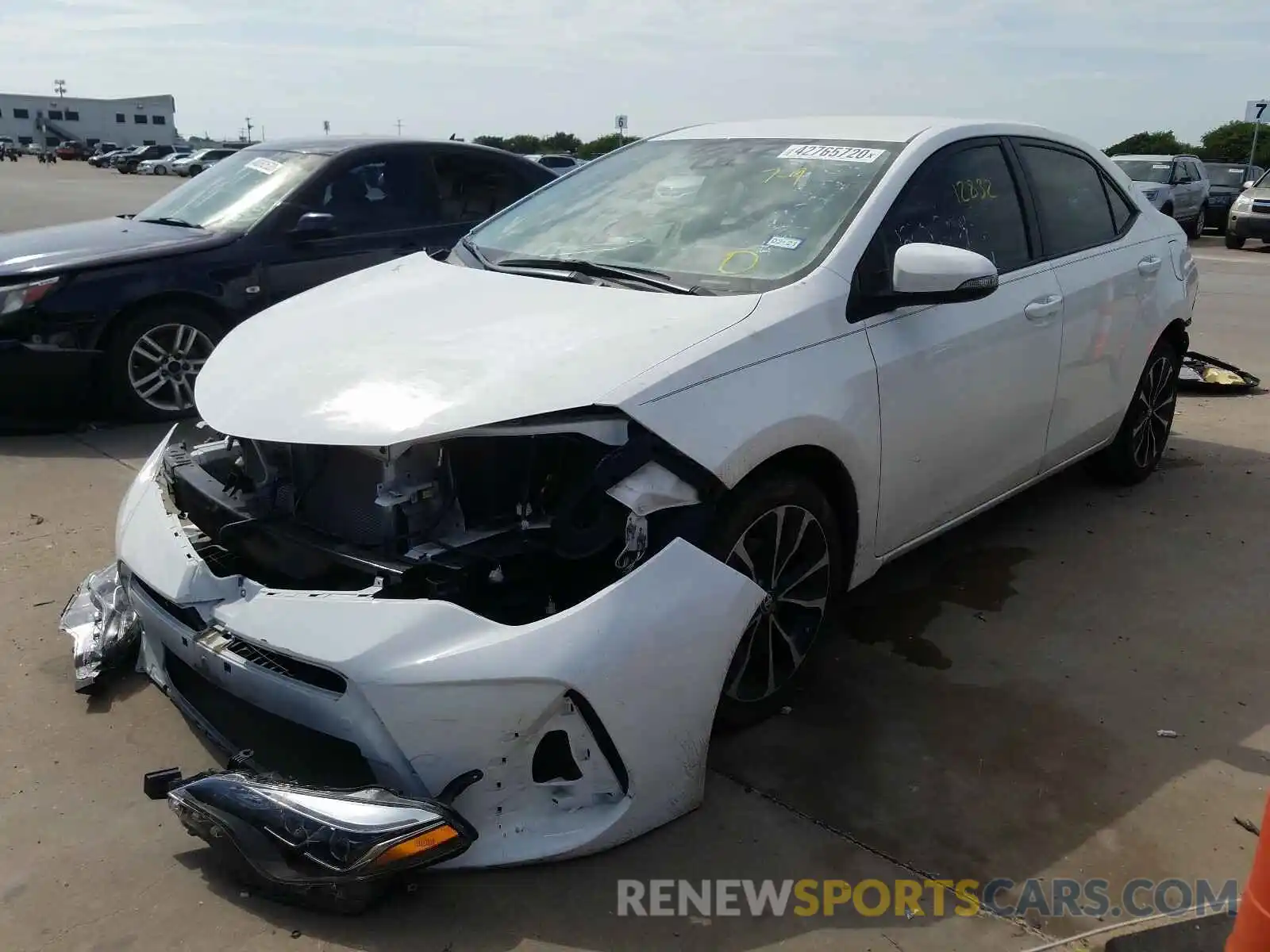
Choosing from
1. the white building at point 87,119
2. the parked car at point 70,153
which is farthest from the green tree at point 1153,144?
the white building at point 87,119

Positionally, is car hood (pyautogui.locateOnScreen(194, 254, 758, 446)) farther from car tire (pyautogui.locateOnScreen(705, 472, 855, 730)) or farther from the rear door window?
the rear door window

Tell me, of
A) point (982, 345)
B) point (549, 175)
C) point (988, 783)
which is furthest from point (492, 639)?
point (549, 175)

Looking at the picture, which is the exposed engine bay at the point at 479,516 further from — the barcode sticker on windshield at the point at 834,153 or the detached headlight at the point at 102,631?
the barcode sticker on windshield at the point at 834,153

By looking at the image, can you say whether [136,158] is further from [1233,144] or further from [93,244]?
[93,244]

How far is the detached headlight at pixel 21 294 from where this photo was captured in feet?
18.5

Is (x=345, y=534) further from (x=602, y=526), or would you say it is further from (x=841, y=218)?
(x=841, y=218)

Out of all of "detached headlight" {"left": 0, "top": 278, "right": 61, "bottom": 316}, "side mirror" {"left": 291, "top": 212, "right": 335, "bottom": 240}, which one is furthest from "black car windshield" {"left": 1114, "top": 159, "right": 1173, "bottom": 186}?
"detached headlight" {"left": 0, "top": 278, "right": 61, "bottom": 316}

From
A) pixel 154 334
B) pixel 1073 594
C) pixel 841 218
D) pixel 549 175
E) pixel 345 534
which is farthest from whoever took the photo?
pixel 549 175

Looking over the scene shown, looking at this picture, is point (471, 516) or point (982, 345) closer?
point (471, 516)

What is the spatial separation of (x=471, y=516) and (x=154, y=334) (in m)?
4.18

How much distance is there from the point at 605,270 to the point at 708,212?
0.46m

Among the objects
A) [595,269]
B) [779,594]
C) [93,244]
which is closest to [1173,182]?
[93,244]

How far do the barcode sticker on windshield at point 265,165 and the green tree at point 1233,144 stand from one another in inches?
1569

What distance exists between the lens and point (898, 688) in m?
3.40
